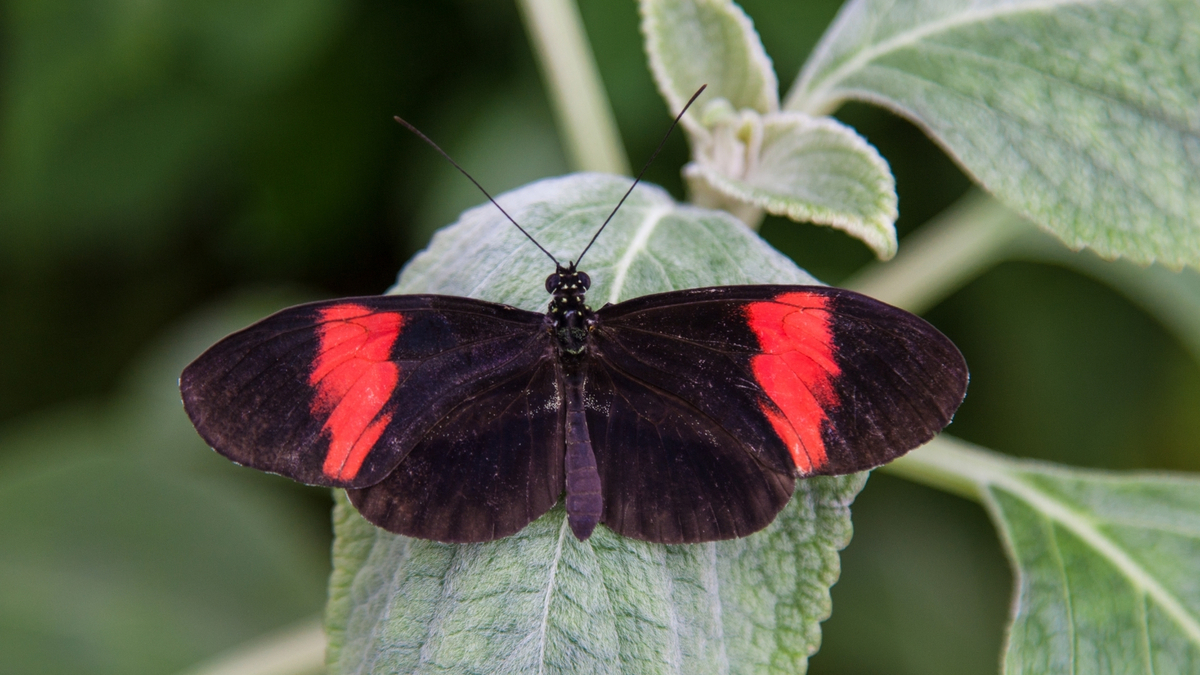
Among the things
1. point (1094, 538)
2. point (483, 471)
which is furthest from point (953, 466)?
point (483, 471)

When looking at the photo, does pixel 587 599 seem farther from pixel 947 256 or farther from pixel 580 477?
pixel 947 256

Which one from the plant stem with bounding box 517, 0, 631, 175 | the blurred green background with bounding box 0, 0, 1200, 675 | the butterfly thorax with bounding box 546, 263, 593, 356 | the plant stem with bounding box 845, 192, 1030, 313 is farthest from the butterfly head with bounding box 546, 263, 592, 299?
the blurred green background with bounding box 0, 0, 1200, 675

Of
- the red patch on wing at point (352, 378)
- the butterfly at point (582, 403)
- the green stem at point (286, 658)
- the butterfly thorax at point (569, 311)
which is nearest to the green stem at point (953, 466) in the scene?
the butterfly at point (582, 403)

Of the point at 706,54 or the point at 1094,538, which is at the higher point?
the point at 706,54

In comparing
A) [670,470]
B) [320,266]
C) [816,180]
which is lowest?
[320,266]

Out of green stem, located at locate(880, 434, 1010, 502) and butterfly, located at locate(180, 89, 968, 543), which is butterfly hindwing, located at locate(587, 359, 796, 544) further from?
green stem, located at locate(880, 434, 1010, 502)

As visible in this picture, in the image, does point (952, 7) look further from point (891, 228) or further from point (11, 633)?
point (11, 633)

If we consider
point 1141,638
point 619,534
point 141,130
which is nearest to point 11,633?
point 141,130
